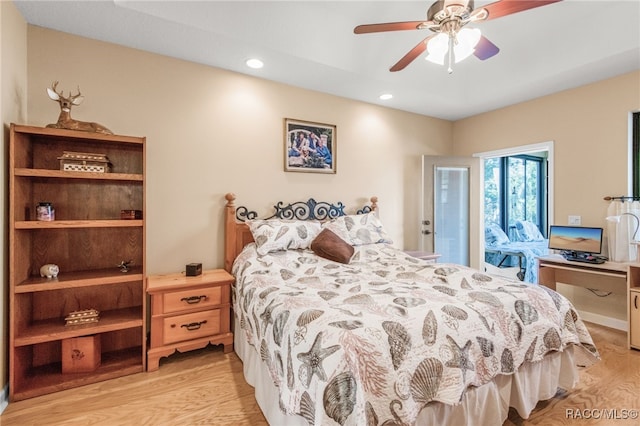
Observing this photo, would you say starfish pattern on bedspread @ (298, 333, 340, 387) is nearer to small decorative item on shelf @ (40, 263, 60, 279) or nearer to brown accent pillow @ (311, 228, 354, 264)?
brown accent pillow @ (311, 228, 354, 264)

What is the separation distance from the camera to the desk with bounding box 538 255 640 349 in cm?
267

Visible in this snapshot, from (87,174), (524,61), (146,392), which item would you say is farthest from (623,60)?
(146,392)

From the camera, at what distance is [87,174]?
2.12m

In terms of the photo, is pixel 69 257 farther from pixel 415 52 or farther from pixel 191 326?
pixel 415 52

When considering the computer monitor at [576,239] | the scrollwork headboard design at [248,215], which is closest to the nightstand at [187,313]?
the scrollwork headboard design at [248,215]

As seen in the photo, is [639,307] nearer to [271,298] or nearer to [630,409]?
A: [630,409]

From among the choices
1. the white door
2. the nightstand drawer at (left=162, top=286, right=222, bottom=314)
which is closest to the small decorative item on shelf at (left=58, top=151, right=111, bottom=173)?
the nightstand drawer at (left=162, top=286, right=222, bottom=314)

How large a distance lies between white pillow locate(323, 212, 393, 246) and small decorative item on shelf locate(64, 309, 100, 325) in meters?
2.06

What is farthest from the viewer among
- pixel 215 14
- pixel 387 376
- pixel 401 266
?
pixel 401 266

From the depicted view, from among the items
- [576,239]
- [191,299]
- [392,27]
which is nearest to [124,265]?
[191,299]

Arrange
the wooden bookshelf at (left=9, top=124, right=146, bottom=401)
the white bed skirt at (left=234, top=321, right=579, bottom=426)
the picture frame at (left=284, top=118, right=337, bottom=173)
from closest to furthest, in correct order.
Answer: the white bed skirt at (left=234, top=321, right=579, bottom=426) → the wooden bookshelf at (left=9, top=124, right=146, bottom=401) → the picture frame at (left=284, top=118, right=337, bottom=173)

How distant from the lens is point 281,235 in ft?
9.13

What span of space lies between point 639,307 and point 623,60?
7.46 ft

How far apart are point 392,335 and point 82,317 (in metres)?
2.25
